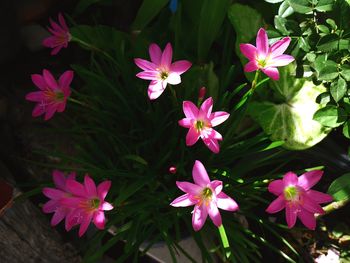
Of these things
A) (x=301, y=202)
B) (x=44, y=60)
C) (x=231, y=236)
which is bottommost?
(x=231, y=236)

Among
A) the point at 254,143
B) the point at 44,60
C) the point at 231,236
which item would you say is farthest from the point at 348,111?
the point at 44,60

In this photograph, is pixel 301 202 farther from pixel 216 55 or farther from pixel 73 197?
pixel 216 55

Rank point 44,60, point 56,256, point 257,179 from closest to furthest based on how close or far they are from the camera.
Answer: point 257,179
point 56,256
point 44,60

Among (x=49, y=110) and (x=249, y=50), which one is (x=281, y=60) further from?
(x=49, y=110)

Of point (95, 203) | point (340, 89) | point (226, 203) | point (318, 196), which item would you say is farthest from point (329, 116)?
point (95, 203)

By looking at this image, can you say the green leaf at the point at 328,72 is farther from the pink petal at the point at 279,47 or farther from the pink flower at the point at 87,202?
the pink flower at the point at 87,202

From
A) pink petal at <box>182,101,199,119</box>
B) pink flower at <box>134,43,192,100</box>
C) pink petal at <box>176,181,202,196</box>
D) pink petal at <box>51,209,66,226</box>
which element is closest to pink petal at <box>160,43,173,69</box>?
pink flower at <box>134,43,192,100</box>

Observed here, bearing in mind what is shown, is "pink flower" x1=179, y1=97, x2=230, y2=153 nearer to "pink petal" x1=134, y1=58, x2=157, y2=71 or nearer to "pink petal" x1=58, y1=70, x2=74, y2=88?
"pink petal" x1=134, y1=58, x2=157, y2=71
